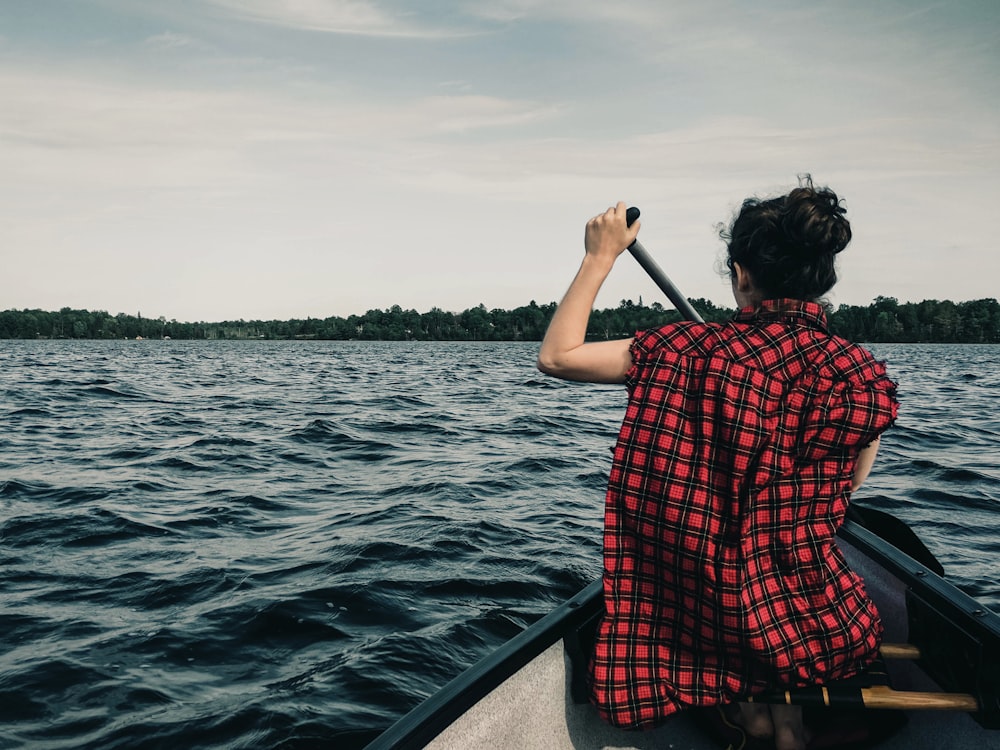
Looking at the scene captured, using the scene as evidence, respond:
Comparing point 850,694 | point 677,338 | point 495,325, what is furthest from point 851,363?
point 495,325

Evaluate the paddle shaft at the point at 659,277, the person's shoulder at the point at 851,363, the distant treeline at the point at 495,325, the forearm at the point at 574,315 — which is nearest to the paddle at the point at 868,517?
the paddle shaft at the point at 659,277

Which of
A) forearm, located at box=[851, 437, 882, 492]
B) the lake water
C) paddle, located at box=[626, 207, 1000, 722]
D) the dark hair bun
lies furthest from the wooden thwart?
the lake water

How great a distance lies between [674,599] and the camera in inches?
86.7

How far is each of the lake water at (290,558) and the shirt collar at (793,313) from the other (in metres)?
3.22

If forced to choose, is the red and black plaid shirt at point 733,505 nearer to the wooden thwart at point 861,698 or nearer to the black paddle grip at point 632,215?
the wooden thwart at point 861,698

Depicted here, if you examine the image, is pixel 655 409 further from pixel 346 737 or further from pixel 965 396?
pixel 965 396

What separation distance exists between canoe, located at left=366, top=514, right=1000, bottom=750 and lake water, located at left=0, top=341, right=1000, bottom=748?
1.81 metres

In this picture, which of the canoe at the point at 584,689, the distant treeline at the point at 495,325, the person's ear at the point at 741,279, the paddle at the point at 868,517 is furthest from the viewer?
the distant treeline at the point at 495,325

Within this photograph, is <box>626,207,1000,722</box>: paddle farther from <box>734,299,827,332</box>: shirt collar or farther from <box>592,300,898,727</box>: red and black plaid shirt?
<box>734,299,827,332</box>: shirt collar

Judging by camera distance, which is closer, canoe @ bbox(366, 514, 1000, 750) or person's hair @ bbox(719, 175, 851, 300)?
person's hair @ bbox(719, 175, 851, 300)

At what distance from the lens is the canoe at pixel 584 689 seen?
2.29m

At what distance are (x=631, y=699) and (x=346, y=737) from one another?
7.71 ft

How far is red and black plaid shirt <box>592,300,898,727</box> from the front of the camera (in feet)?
6.59

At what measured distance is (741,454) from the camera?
6.48ft
